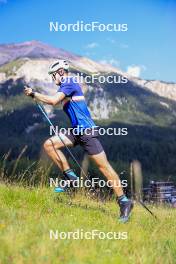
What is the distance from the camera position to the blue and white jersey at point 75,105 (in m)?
9.57

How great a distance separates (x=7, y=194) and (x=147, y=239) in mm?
2879

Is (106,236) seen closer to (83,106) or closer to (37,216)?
(37,216)

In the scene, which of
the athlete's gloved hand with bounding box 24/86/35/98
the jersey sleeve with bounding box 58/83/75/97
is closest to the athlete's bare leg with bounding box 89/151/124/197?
the jersey sleeve with bounding box 58/83/75/97

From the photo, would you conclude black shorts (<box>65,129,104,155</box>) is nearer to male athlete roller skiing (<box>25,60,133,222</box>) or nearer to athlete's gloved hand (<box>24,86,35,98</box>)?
male athlete roller skiing (<box>25,60,133,222</box>)

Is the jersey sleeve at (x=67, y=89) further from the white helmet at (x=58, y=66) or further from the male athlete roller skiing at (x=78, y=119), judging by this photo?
the white helmet at (x=58, y=66)

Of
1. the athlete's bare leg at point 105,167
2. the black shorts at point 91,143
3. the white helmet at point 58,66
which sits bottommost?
the athlete's bare leg at point 105,167

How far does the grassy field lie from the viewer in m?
5.83

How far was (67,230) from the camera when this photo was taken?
7293 millimetres

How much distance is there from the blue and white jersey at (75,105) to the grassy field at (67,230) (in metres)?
1.59

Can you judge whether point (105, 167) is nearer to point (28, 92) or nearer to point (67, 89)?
point (67, 89)

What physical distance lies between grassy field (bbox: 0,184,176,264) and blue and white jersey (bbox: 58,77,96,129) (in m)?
1.59

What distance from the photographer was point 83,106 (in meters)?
9.61

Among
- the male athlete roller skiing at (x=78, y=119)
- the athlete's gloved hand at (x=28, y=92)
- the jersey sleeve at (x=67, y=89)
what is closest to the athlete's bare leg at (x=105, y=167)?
the male athlete roller skiing at (x=78, y=119)

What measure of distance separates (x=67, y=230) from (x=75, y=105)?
3.01 m
